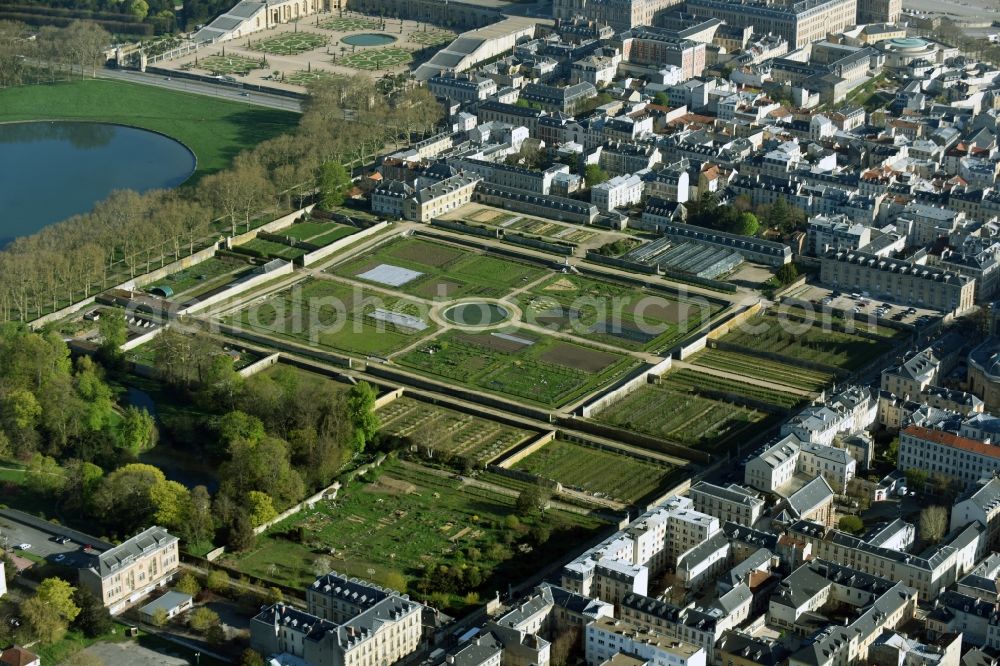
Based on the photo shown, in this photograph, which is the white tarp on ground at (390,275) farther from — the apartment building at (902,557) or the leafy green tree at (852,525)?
the apartment building at (902,557)

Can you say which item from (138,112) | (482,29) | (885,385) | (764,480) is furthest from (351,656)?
(482,29)

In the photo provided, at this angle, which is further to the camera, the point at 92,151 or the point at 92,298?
the point at 92,151

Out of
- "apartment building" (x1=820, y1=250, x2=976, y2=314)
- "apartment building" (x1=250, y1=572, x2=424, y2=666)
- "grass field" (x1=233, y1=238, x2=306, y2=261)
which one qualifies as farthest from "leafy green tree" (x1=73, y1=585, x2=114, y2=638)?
"apartment building" (x1=820, y1=250, x2=976, y2=314)

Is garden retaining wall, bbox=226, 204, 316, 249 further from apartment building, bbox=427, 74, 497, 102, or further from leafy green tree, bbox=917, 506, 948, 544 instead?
leafy green tree, bbox=917, 506, 948, 544

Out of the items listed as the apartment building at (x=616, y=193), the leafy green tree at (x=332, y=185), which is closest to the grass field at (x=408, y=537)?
the leafy green tree at (x=332, y=185)

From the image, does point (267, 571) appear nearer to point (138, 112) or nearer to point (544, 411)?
point (544, 411)
